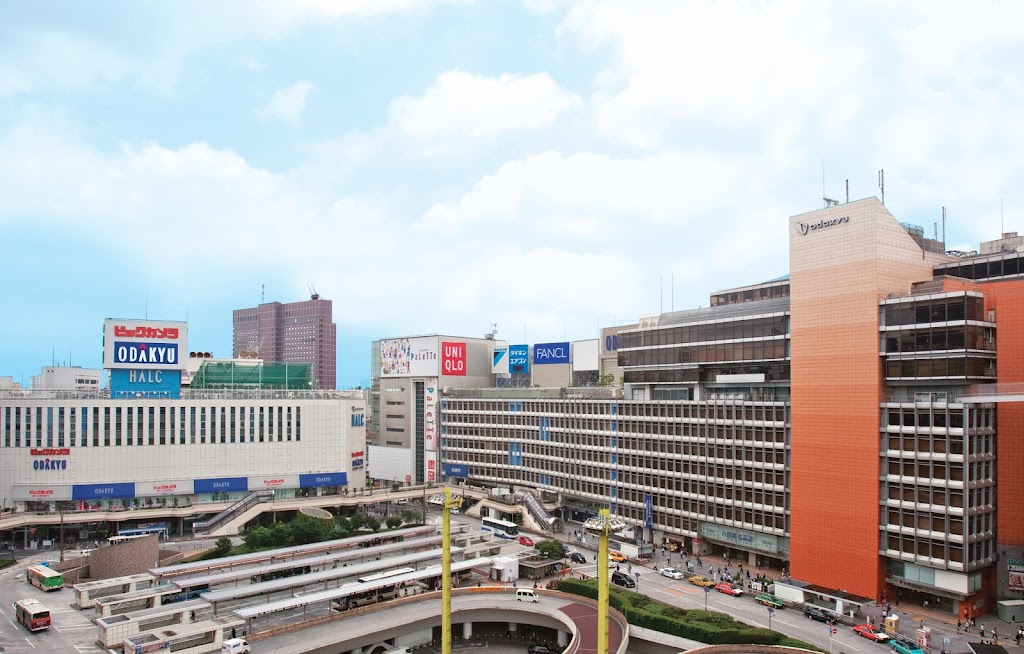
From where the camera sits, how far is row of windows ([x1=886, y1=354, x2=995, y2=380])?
69250 millimetres

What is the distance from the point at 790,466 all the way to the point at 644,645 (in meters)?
29.0

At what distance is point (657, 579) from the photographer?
84.6 metres

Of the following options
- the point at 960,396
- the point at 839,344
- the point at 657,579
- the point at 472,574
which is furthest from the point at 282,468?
the point at 960,396

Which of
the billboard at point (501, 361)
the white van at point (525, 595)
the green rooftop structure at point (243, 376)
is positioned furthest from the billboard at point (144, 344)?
the white van at point (525, 595)

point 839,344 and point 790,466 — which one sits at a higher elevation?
point 839,344

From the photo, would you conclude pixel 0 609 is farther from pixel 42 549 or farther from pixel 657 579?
pixel 657 579

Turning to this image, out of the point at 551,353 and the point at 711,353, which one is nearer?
the point at 711,353

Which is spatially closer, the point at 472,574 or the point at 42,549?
the point at 472,574

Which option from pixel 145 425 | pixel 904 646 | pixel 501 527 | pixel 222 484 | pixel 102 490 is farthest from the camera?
pixel 222 484

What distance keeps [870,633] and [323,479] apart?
89.6 m

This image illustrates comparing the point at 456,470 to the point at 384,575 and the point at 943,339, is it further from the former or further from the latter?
the point at 943,339

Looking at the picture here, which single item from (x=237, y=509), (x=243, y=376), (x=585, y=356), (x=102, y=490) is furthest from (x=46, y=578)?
(x=585, y=356)

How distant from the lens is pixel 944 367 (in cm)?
7025

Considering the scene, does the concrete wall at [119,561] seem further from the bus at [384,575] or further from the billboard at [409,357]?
the billboard at [409,357]
